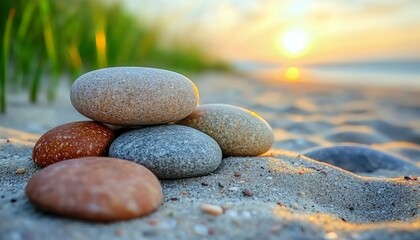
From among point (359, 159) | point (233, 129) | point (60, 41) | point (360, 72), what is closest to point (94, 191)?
point (233, 129)

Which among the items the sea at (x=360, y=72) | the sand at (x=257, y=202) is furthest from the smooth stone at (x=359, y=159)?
the sea at (x=360, y=72)

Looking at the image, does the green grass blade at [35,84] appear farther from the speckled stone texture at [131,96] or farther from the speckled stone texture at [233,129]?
the speckled stone texture at [233,129]

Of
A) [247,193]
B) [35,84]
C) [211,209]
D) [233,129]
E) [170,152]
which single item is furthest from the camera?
[35,84]

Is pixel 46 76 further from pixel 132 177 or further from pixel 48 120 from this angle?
pixel 132 177

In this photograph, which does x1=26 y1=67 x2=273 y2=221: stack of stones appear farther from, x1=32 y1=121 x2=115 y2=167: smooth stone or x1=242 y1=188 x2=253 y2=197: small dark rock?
x1=242 y1=188 x2=253 y2=197: small dark rock

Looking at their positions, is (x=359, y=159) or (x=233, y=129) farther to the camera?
(x=359, y=159)

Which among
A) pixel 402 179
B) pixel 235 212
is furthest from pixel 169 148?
pixel 402 179

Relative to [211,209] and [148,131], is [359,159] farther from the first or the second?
[211,209]

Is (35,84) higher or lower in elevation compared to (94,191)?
lower
